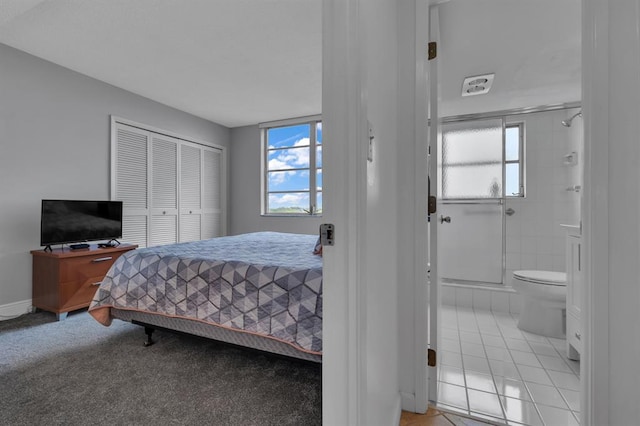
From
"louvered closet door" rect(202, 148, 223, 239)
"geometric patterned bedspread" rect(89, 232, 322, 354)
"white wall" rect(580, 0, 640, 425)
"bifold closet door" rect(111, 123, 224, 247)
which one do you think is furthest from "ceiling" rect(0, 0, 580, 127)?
"geometric patterned bedspread" rect(89, 232, 322, 354)

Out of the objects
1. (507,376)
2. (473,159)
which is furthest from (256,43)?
(507,376)

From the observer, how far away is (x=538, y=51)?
2260 millimetres

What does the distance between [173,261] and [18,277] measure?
6.73 feet

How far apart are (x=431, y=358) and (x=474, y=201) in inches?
94.8

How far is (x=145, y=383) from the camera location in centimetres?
168

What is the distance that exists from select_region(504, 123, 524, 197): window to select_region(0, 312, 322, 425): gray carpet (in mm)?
2953

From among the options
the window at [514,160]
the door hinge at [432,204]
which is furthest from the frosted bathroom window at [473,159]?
the door hinge at [432,204]

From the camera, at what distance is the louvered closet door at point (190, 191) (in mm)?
4555

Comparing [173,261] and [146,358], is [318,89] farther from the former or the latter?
[146,358]

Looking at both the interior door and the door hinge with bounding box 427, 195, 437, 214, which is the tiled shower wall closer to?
the interior door

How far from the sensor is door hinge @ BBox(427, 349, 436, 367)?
148 cm

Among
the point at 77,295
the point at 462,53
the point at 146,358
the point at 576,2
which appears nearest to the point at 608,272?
the point at 576,2

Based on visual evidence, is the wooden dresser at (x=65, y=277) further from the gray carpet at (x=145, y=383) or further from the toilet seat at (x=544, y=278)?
the toilet seat at (x=544, y=278)

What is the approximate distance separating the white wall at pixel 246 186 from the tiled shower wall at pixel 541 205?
10.1ft
